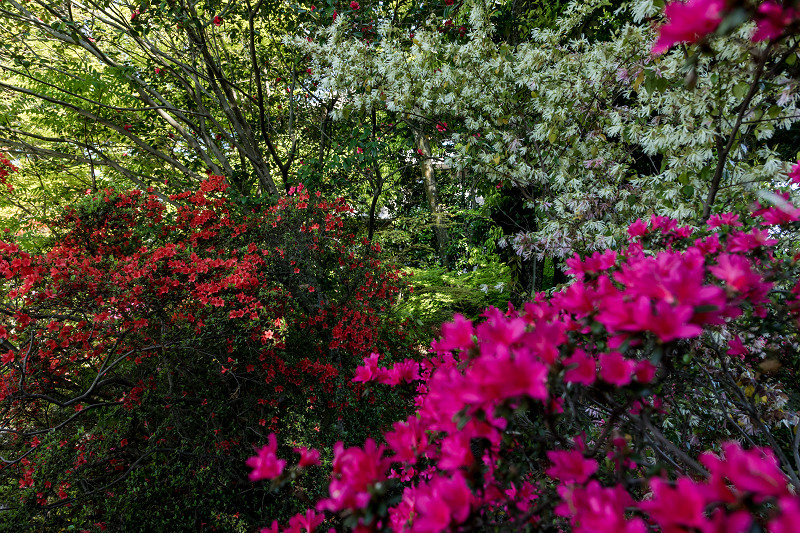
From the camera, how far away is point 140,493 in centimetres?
270

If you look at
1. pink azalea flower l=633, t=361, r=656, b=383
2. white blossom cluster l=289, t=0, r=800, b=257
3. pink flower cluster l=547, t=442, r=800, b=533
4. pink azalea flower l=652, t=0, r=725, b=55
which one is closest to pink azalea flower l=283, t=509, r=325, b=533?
pink flower cluster l=547, t=442, r=800, b=533

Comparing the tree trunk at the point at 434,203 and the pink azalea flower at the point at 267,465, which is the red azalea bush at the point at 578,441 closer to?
the pink azalea flower at the point at 267,465

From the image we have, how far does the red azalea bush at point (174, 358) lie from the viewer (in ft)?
8.26

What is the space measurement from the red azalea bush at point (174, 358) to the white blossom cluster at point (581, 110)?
66.6 inches

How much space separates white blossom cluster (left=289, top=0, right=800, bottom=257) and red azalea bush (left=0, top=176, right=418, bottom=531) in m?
1.69

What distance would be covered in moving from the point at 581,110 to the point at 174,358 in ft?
13.7

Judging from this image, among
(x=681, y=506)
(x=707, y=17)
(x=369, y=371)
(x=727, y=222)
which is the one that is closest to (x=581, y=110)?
(x=727, y=222)

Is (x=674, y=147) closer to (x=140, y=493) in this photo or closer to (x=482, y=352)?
(x=482, y=352)

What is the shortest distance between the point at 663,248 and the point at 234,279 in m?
2.70

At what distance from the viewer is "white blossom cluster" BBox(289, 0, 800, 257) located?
252cm

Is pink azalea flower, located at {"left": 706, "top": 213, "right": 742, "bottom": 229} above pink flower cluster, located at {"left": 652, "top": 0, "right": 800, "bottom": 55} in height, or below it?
below

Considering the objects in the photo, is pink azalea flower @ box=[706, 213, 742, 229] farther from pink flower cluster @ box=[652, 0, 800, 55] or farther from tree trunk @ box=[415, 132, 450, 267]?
tree trunk @ box=[415, 132, 450, 267]

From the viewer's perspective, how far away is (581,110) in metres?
3.57

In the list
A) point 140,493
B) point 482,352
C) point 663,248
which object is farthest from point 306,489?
point 663,248
